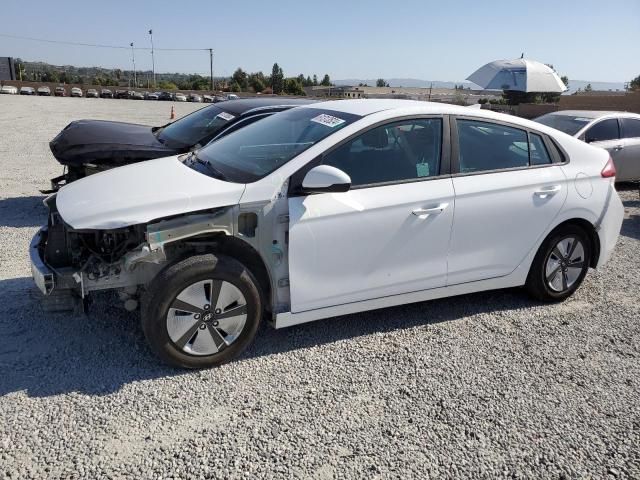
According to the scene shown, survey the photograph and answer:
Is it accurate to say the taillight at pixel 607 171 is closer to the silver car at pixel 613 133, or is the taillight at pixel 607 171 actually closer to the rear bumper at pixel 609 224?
the rear bumper at pixel 609 224

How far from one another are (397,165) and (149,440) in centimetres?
243

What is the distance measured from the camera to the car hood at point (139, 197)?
3193 millimetres

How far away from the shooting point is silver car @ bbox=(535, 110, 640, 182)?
31.6 feet

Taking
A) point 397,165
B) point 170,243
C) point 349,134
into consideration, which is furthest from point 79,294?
point 397,165

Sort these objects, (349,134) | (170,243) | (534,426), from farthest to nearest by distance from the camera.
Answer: (349,134) < (170,243) < (534,426)

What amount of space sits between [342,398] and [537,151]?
2.72 meters

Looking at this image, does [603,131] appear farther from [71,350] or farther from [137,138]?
[71,350]

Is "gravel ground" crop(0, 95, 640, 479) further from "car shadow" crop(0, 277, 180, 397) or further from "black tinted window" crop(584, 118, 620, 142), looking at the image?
"black tinted window" crop(584, 118, 620, 142)

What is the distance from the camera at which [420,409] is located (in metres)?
3.16

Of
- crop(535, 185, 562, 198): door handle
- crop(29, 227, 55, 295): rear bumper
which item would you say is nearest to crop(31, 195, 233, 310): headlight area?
crop(29, 227, 55, 295): rear bumper

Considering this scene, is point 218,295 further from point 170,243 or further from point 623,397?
point 623,397

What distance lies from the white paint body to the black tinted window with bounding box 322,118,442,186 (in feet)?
0.25

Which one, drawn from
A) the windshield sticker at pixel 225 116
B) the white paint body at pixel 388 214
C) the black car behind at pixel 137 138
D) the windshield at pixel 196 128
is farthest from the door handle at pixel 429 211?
the windshield sticker at pixel 225 116

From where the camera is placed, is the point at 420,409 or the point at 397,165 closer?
the point at 420,409
